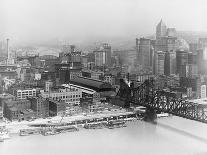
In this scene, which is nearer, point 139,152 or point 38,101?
point 139,152

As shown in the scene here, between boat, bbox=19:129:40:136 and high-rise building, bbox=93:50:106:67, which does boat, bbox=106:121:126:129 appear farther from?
high-rise building, bbox=93:50:106:67

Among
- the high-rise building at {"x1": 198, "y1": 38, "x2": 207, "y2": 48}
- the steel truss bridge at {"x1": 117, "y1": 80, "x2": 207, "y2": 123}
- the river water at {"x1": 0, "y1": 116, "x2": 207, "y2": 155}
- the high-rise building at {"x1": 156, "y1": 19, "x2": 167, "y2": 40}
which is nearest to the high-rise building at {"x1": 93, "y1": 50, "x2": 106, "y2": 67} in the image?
the high-rise building at {"x1": 156, "y1": 19, "x2": 167, "y2": 40}

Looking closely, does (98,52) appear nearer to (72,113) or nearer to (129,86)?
(129,86)

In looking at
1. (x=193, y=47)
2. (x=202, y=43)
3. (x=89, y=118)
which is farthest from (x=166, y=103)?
(x=193, y=47)

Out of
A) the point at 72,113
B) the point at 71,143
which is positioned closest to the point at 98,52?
the point at 72,113

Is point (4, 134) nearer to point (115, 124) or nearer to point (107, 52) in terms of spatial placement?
point (115, 124)

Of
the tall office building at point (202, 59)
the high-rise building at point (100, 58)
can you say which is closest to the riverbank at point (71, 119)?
the tall office building at point (202, 59)

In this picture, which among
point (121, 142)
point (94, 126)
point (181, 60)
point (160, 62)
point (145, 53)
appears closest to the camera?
point (121, 142)
